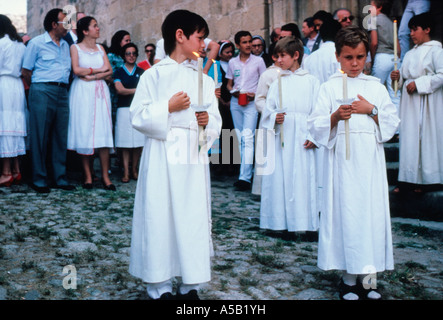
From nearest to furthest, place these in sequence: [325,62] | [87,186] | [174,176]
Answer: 1. [174,176]
2. [325,62]
3. [87,186]

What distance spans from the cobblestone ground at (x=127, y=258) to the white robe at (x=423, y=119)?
670mm

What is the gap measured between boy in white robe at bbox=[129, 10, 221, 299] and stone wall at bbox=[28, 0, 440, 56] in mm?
5620

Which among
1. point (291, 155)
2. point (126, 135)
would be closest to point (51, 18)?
point (126, 135)

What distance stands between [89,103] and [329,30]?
339cm

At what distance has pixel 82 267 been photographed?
400 cm

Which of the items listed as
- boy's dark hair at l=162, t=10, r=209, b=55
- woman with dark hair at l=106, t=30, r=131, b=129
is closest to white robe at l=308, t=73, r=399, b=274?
boy's dark hair at l=162, t=10, r=209, b=55

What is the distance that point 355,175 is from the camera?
11.3 feet

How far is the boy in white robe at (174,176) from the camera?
3.12m

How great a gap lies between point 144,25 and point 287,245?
32.9 feet

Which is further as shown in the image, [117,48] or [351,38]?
[117,48]

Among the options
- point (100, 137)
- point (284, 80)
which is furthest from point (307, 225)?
point (100, 137)

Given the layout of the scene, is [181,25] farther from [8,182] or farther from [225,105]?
[225,105]

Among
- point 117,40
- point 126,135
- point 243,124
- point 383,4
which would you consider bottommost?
point 126,135

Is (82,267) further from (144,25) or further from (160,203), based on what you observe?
(144,25)
